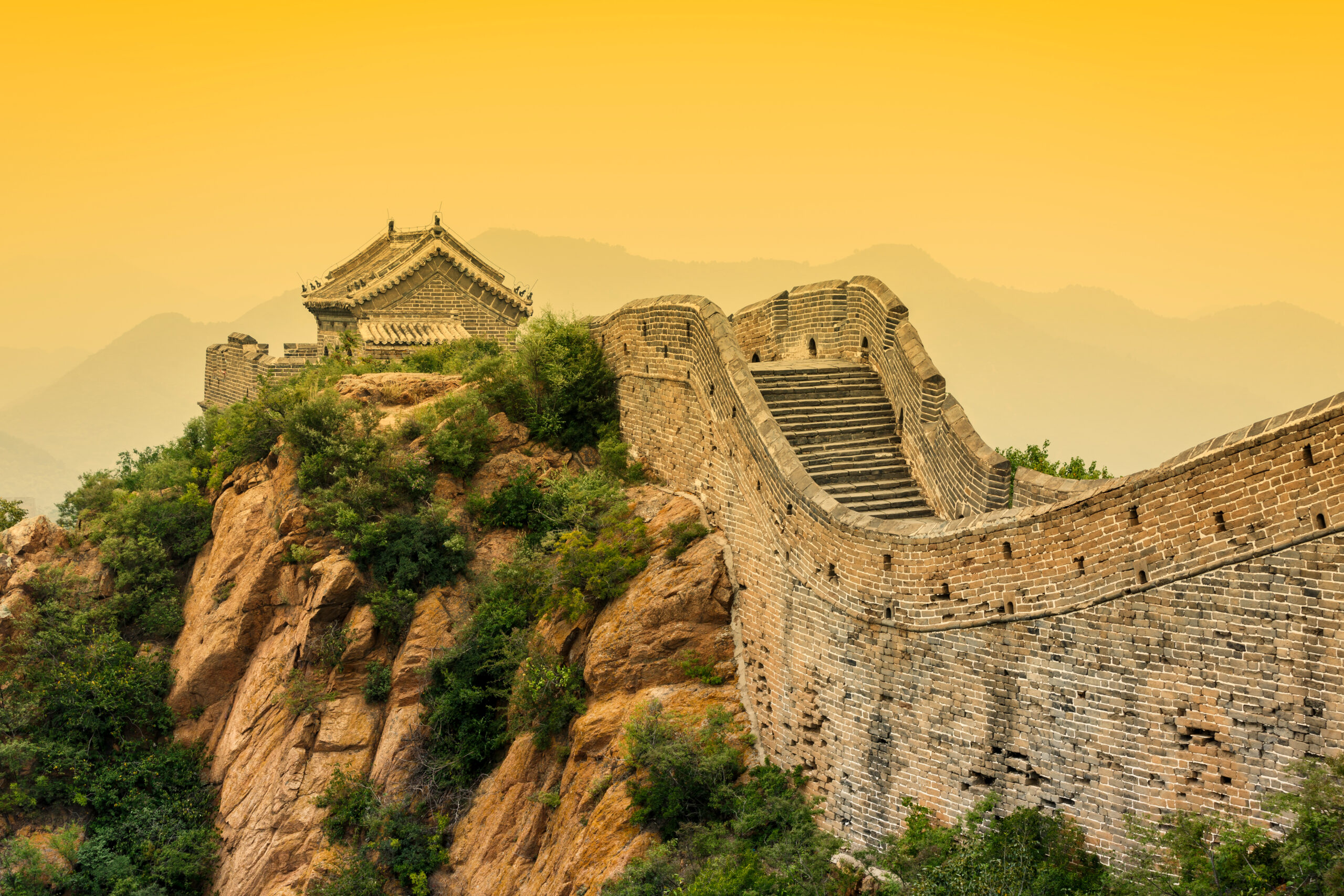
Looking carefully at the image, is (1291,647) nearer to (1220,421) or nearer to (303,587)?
(303,587)

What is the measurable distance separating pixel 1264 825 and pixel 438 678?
40.6ft

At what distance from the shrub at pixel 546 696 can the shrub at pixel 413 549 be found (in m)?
2.84

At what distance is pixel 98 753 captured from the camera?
57.4 feet

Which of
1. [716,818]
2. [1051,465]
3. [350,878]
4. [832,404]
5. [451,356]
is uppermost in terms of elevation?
[451,356]

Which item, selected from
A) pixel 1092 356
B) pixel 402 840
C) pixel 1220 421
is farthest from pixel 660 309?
pixel 1092 356

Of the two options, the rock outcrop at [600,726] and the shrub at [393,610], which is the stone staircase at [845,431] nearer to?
the rock outcrop at [600,726]

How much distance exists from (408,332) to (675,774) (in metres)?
17.1

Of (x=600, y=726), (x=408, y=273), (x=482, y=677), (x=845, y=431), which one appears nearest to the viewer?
(x=600, y=726)

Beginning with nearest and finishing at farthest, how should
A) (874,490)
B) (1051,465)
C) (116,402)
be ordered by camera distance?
(874,490), (1051,465), (116,402)

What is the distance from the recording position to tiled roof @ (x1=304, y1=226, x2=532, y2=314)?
29109 millimetres

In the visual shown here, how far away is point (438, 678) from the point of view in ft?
53.6

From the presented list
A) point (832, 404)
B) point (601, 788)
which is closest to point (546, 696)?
point (601, 788)

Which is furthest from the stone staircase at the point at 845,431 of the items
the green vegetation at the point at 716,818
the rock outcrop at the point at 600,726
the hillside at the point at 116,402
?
the hillside at the point at 116,402

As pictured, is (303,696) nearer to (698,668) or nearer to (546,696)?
(546,696)
